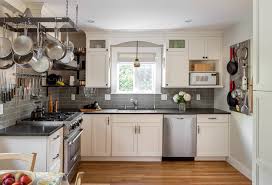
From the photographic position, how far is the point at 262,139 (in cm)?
190

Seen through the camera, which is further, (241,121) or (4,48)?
(241,121)

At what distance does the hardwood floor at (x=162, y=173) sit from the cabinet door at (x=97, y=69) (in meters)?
1.45

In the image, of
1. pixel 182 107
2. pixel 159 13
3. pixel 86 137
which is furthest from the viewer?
pixel 182 107

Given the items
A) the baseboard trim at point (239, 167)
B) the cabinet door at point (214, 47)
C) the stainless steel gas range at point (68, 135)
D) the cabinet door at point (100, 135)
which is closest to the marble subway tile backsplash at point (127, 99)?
the cabinet door at point (100, 135)

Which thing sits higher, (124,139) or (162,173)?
(124,139)

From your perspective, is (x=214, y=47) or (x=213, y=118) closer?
(x=213, y=118)

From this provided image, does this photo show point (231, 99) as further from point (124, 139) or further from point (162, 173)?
point (124, 139)

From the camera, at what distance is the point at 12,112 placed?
330cm

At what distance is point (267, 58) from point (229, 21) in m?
2.67

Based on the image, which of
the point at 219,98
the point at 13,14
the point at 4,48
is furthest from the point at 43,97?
the point at 219,98

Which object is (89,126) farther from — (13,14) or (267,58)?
(267,58)

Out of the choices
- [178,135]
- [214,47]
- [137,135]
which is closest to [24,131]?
[137,135]

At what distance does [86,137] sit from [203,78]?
2.38m

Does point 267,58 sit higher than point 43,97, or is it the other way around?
point 267,58
